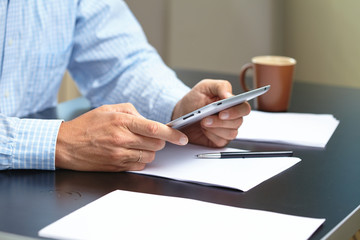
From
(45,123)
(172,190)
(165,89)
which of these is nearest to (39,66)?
(165,89)

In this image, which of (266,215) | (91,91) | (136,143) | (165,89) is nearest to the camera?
(266,215)

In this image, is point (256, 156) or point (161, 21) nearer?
point (256, 156)

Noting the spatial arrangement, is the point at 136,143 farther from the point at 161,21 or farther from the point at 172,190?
the point at 161,21

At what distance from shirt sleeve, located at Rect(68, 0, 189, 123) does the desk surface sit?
49 centimetres

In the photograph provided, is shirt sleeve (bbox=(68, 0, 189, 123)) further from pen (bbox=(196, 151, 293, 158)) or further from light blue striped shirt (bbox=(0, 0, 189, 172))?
pen (bbox=(196, 151, 293, 158))

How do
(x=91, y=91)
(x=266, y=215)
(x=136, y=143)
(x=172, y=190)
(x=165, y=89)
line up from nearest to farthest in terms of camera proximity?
(x=266, y=215), (x=172, y=190), (x=136, y=143), (x=165, y=89), (x=91, y=91)

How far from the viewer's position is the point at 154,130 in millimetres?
932

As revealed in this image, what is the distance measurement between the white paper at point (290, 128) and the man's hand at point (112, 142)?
0.26 meters

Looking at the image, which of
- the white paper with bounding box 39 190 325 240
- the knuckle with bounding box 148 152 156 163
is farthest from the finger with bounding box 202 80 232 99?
the white paper with bounding box 39 190 325 240

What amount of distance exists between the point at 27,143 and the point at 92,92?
1.89 feet

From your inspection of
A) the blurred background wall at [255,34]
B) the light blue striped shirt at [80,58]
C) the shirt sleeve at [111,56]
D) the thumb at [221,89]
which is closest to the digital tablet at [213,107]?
the thumb at [221,89]

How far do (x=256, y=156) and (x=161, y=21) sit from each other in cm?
236

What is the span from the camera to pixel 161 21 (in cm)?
328

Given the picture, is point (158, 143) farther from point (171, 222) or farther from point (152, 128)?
point (171, 222)
